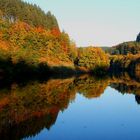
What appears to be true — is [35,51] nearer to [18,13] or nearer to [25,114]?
[18,13]

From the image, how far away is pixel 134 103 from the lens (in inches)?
2185

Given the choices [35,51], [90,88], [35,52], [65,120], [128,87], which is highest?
[35,51]

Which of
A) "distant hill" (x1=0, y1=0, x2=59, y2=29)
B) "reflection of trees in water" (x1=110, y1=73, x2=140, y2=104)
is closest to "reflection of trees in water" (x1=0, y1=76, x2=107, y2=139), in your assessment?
"reflection of trees in water" (x1=110, y1=73, x2=140, y2=104)

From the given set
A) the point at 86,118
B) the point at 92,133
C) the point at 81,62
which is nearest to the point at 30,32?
the point at 81,62

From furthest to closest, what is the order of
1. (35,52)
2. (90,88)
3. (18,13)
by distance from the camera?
(18,13)
(35,52)
(90,88)

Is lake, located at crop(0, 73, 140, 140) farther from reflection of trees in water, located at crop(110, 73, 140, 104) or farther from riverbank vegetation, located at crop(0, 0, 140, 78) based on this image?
riverbank vegetation, located at crop(0, 0, 140, 78)

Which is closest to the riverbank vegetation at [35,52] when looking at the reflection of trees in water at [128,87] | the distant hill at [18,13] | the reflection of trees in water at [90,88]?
the distant hill at [18,13]

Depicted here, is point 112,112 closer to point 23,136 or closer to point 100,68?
point 23,136

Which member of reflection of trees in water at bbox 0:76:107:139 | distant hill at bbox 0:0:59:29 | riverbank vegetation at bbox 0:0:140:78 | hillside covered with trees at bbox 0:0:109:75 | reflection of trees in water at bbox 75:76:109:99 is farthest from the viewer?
distant hill at bbox 0:0:59:29

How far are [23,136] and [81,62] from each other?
127 m

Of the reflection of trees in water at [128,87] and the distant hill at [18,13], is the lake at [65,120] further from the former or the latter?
the distant hill at [18,13]

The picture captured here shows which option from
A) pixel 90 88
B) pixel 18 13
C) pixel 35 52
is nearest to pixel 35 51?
pixel 35 52

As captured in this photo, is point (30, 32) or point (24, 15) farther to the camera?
point (24, 15)

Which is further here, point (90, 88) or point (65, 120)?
point (90, 88)
